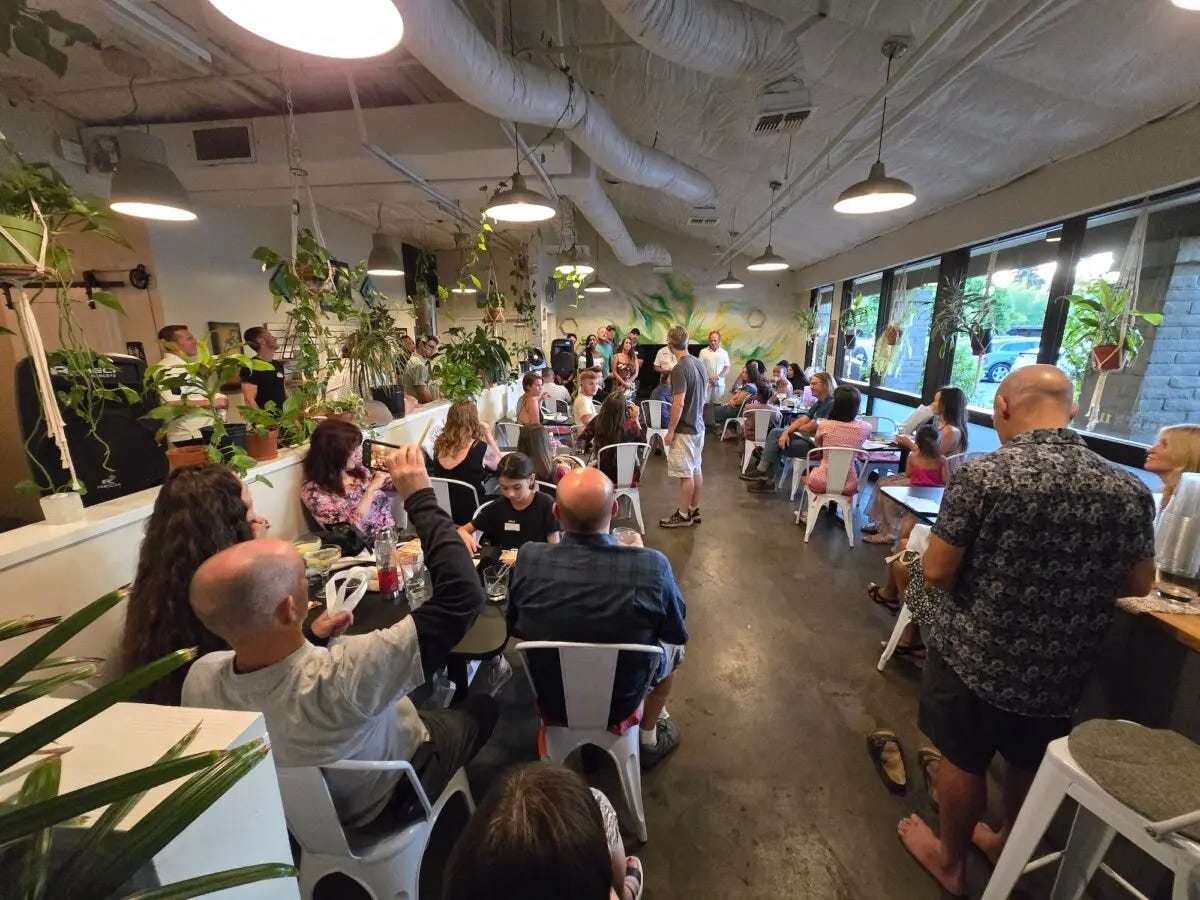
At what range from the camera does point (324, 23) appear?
117 cm

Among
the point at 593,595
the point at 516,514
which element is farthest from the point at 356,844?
the point at 516,514

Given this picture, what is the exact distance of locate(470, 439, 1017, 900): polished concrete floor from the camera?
162 cm

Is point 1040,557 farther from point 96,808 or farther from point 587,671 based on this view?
point 96,808

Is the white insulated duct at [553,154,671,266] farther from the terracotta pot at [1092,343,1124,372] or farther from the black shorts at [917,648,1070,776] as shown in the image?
the black shorts at [917,648,1070,776]

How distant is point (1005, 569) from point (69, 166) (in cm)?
634

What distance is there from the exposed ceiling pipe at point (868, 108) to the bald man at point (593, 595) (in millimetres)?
2411

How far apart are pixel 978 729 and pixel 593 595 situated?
125cm

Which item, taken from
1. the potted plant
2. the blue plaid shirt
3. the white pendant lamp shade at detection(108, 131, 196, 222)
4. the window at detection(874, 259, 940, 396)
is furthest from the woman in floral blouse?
the window at detection(874, 259, 940, 396)

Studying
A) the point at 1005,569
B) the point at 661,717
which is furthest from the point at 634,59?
the point at 661,717

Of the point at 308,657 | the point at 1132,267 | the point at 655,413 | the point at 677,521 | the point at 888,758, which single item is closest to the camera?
the point at 308,657

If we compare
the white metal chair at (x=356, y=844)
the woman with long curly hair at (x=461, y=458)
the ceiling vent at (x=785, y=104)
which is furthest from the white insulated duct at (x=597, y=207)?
the white metal chair at (x=356, y=844)

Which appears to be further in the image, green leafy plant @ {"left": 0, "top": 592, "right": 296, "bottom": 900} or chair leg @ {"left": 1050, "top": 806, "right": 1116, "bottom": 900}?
chair leg @ {"left": 1050, "top": 806, "right": 1116, "bottom": 900}

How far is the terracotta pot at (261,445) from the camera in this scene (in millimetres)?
2332

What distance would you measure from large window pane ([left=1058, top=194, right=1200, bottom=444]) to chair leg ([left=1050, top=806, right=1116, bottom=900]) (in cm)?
273
